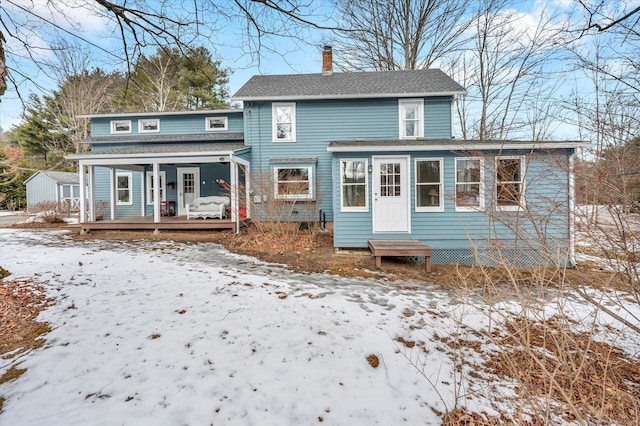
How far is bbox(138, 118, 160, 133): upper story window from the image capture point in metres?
13.6

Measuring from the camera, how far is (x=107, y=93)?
21562 millimetres

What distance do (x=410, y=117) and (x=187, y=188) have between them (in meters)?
10.6

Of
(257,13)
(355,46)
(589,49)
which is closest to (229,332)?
(257,13)

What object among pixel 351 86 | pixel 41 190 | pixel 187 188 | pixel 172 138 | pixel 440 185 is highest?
pixel 351 86

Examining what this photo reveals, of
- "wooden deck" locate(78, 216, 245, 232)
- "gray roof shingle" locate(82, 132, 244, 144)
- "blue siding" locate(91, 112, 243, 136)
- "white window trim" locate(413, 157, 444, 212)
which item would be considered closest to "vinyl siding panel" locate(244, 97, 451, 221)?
"gray roof shingle" locate(82, 132, 244, 144)

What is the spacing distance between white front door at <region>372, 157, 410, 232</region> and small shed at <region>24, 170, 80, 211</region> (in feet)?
73.4

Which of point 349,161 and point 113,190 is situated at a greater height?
point 349,161

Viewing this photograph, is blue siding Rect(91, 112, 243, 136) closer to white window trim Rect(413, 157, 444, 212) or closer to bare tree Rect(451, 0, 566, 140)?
white window trim Rect(413, 157, 444, 212)

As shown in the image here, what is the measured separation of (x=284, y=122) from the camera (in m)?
11.7

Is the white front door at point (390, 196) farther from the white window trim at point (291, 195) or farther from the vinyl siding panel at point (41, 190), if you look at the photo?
the vinyl siding panel at point (41, 190)

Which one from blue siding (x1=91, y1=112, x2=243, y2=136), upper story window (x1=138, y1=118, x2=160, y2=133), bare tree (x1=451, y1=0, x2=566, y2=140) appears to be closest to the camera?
bare tree (x1=451, y1=0, x2=566, y2=140)

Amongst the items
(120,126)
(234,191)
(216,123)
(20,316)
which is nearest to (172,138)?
(216,123)

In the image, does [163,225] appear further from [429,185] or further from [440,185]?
[440,185]

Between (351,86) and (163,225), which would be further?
(351,86)
